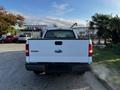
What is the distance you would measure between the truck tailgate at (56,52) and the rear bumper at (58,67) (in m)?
0.11

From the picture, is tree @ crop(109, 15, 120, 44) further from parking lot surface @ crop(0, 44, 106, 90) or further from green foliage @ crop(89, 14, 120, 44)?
parking lot surface @ crop(0, 44, 106, 90)

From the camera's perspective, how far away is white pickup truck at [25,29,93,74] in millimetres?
7684

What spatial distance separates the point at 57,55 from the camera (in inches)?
305

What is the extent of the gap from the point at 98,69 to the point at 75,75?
143cm

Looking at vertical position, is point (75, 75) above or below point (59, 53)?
below

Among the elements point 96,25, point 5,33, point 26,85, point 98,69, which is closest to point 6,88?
point 26,85

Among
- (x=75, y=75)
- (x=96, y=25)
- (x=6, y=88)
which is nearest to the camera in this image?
(x=6, y=88)

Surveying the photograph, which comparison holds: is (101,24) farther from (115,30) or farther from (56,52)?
(56,52)

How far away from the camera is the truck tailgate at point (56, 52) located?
7.69 m

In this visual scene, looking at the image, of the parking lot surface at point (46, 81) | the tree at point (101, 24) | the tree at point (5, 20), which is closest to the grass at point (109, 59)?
the parking lot surface at point (46, 81)

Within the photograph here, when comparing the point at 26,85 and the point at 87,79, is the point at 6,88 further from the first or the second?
the point at 87,79

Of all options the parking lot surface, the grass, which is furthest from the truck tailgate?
the grass

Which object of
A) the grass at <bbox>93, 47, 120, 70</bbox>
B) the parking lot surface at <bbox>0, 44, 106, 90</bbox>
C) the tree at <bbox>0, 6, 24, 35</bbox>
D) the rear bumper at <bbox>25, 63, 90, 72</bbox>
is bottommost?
the parking lot surface at <bbox>0, 44, 106, 90</bbox>

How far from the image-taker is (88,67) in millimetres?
7719
